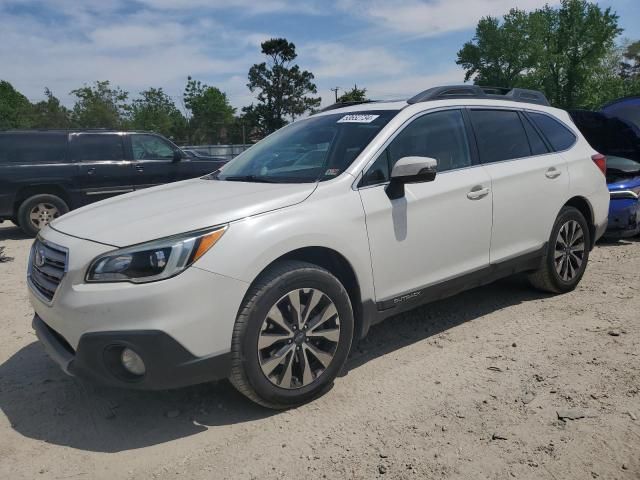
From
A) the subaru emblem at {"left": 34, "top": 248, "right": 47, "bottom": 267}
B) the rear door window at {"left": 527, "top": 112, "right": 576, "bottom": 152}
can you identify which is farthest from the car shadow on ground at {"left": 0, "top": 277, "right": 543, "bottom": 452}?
the rear door window at {"left": 527, "top": 112, "right": 576, "bottom": 152}

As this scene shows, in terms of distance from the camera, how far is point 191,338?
256 cm

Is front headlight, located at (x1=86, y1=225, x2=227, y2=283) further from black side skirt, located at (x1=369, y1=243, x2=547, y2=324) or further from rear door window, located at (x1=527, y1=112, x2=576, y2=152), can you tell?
rear door window, located at (x1=527, y1=112, x2=576, y2=152)

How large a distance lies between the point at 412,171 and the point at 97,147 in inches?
311

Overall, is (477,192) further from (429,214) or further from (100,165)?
(100,165)

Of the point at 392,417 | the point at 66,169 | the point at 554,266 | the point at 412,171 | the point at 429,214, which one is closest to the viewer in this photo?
the point at 392,417

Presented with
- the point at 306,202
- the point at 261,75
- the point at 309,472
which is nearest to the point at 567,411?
the point at 309,472

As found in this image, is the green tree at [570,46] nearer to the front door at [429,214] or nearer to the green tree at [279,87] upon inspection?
the green tree at [279,87]

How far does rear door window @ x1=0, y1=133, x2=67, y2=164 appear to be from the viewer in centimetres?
880

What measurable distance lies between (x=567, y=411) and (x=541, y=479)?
0.66 meters

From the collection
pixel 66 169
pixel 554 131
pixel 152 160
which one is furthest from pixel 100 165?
pixel 554 131

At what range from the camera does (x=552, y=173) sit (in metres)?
4.45

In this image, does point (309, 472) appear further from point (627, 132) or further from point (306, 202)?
point (627, 132)

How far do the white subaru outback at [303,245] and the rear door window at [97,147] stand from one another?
6.27 m

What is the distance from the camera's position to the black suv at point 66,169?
8.84 meters
